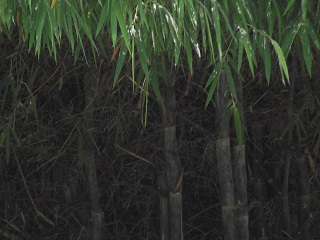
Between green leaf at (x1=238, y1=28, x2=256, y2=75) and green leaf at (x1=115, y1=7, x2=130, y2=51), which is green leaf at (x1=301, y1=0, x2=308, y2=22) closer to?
green leaf at (x1=238, y1=28, x2=256, y2=75)

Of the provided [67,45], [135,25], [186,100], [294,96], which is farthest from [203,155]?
[135,25]

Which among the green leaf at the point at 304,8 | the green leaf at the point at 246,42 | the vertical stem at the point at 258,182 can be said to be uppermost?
the green leaf at the point at 304,8

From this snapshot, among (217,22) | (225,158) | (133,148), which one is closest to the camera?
(217,22)

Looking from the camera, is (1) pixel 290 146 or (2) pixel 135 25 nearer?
(2) pixel 135 25

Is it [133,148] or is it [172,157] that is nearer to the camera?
[172,157]

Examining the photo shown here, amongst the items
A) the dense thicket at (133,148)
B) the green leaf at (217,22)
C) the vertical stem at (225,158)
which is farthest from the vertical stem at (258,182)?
the green leaf at (217,22)

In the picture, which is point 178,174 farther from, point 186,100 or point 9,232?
point 9,232

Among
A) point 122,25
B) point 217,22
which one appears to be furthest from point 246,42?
point 122,25

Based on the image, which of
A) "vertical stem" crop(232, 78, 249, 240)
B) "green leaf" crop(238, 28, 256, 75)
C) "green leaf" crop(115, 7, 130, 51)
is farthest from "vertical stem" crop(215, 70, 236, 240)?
"green leaf" crop(115, 7, 130, 51)

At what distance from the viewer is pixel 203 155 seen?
148 inches

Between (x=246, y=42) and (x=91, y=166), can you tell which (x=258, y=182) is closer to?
(x=91, y=166)

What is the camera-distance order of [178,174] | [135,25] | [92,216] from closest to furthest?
[135,25] → [178,174] → [92,216]

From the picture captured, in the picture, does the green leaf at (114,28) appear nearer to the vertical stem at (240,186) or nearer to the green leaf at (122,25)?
the green leaf at (122,25)

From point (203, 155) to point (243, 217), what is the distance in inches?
16.4
